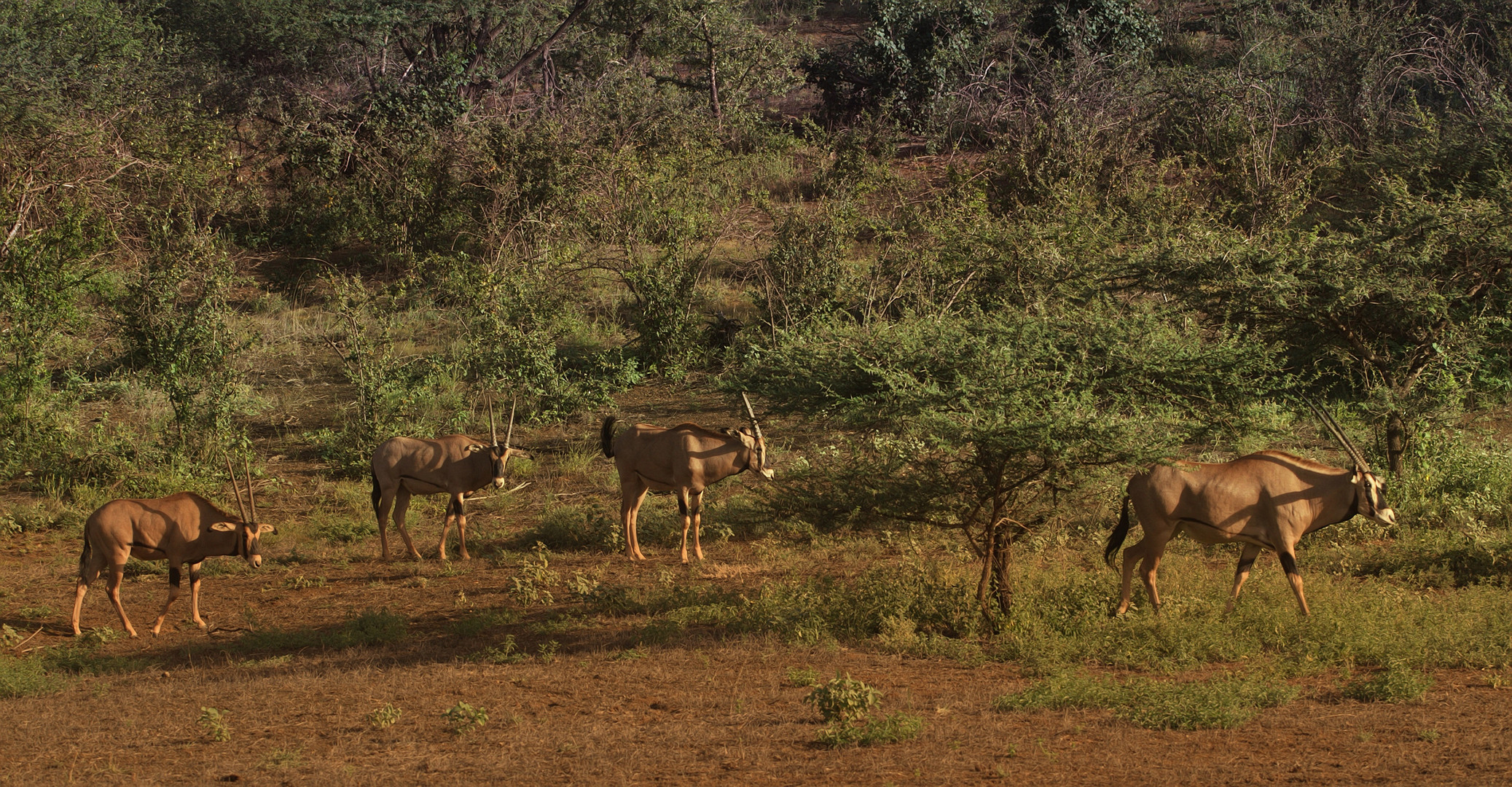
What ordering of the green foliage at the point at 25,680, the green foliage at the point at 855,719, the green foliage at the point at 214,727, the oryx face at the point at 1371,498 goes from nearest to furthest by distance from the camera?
the green foliage at the point at 855,719
the green foliage at the point at 214,727
the green foliage at the point at 25,680
the oryx face at the point at 1371,498

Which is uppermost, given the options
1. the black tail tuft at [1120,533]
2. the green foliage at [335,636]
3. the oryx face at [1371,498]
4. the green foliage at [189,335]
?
the green foliage at [189,335]

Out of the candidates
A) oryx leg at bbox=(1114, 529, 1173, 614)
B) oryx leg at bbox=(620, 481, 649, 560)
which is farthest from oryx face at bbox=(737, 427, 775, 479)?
oryx leg at bbox=(1114, 529, 1173, 614)

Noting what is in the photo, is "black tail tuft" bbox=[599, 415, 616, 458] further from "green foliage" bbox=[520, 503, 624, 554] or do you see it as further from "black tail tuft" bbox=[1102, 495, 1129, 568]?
"black tail tuft" bbox=[1102, 495, 1129, 568]

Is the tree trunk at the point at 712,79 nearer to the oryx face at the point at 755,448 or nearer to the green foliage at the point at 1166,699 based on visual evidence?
the oryx face at the point at 755,448

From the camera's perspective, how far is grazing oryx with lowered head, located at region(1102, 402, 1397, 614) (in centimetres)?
968

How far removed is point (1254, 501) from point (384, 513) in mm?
8305

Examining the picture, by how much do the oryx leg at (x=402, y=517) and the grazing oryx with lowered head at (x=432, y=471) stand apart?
0.01 m

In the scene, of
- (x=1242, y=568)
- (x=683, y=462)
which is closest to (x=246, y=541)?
(x=683, y=462)

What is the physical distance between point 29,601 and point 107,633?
71.2 inches

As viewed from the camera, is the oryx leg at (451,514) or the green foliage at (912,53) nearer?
the oryx leg at (451,514)

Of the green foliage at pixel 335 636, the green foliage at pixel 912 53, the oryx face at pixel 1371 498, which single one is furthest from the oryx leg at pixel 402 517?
the green foliage at pixel 912 53

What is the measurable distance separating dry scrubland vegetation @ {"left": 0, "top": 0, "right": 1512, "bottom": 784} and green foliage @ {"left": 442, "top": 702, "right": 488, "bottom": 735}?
0.03 metres

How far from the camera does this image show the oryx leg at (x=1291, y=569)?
9.63m

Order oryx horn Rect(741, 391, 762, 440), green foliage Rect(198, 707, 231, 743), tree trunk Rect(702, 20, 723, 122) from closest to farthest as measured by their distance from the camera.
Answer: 1. green foliage Rect(198, 707, 231, 743)
2. oryx horn Rect(741, 391, 762, 440)
3. tree trunk Rect(702, 20, 723, 122)
